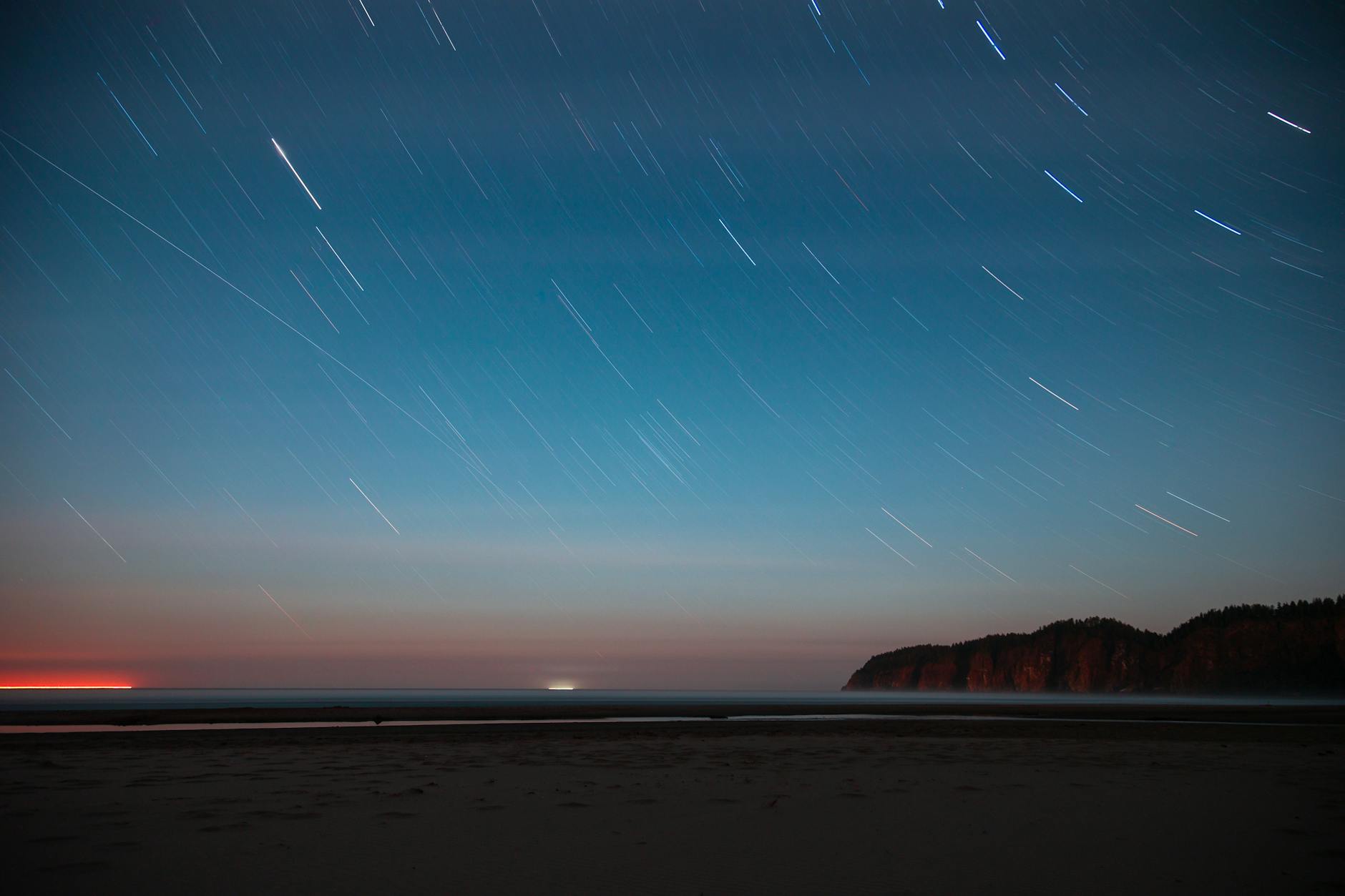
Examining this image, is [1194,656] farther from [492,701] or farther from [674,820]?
[674,820]

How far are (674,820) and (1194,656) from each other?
163301 mm

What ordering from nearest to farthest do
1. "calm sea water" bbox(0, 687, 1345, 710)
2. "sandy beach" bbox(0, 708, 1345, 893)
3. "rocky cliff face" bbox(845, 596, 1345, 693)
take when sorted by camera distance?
"sandy beach" bbox(0, 708, 1345, 893)
"calm sea water" bbox(0, 687, 1345, 710)
"rocky cliff face" bbox(845, 596, 1345, 693)

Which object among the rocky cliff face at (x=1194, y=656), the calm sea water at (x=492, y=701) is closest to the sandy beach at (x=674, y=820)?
the calm sea water at (x=492, y=701)

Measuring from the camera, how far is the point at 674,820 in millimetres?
9812

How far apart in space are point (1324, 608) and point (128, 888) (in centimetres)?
15714

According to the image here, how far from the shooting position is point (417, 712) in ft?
139

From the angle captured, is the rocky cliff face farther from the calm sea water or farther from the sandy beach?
the sandy beach

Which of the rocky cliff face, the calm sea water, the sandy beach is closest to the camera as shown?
the sandy beach

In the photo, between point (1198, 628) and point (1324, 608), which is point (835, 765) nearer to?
point (1324, 608)

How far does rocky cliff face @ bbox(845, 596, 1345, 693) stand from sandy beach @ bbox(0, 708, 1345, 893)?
127372 mm

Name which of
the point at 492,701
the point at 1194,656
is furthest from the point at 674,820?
the point at 1194,656

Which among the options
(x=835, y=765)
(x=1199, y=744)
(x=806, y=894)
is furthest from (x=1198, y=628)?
(x=806, y=894)

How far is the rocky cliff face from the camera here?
115125mm

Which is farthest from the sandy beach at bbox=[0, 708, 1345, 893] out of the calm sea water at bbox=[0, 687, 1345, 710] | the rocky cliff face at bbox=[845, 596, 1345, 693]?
the rocky cliff face at bbox=[845, 596, 1345, 693]
